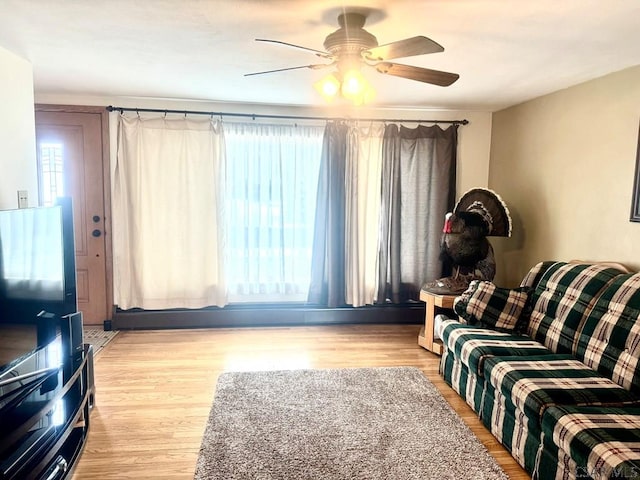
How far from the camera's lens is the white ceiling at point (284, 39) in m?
2.00

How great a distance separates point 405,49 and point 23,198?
255 centimetres

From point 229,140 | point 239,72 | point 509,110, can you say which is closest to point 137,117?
point 229,140

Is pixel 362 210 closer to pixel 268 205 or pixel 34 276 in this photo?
pixel 268 205

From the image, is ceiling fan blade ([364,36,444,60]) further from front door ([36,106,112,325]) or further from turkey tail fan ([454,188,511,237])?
front door ([36,106,112,325])

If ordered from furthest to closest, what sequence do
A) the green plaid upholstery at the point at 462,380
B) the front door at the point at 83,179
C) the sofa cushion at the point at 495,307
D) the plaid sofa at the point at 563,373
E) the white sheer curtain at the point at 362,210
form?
the white sheer curtain at the point at 362,210 → the front door at the point at 83,179 → the sofa cushion at the point at 495,307 → the green plaid upholstery at the point at 462,380 → the plaid sofa at the point at 563,373

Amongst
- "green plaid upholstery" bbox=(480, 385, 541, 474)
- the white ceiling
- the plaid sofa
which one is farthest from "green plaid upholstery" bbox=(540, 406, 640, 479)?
the white ceiling

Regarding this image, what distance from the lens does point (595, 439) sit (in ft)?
5.65

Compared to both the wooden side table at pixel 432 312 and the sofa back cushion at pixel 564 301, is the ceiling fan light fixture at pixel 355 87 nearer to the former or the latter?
the sofa back cushion at pixel 564 301

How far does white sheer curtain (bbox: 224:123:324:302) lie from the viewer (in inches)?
171

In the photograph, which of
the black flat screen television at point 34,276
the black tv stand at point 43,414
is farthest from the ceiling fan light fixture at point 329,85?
the black tv stand at point 43,414

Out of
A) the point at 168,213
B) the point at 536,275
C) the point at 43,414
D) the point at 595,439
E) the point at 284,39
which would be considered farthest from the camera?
the point at 168,213

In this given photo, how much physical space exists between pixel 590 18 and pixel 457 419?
2320 millimetres

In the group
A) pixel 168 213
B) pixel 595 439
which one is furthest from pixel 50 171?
pixel 595 439

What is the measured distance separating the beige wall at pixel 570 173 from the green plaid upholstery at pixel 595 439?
4.55 feet
